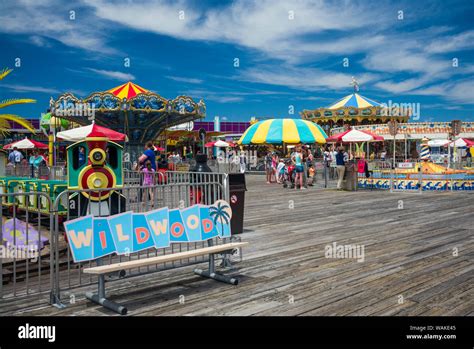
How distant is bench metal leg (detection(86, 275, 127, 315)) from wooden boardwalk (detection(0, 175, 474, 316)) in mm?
60

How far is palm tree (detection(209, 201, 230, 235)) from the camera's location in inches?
222

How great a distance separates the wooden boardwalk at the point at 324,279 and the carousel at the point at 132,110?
1138cm

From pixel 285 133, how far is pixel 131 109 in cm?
849

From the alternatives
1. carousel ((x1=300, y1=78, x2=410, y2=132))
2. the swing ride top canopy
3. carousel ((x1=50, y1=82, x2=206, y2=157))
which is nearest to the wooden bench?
carousel ((x1=50, y1=82, x2=206, y2=157))

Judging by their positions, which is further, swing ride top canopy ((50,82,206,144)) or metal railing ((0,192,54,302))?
swing ride top canopy ((50,82,206,144))

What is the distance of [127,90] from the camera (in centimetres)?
2069

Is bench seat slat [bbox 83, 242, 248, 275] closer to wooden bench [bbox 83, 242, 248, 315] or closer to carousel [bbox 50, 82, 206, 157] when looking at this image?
wooden bench [bbox 83, 242, 248, 315]

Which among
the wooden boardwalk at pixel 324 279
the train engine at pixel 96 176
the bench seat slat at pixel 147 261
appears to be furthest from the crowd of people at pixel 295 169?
the bench seat slat at pixel 147 261

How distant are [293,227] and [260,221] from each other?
1089 millimetres

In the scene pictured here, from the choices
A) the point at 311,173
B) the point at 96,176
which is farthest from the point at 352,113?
the point at 96,176

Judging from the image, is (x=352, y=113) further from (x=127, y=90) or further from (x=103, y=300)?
(x=103, y=300)
